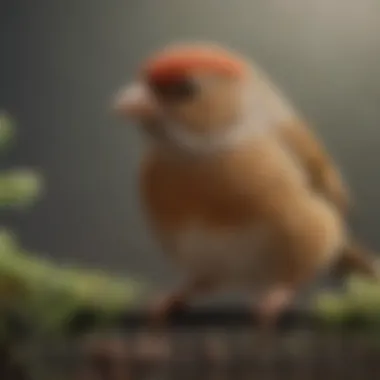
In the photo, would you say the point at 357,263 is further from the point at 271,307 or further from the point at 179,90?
the point at 179,90

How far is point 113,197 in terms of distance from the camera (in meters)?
1.17

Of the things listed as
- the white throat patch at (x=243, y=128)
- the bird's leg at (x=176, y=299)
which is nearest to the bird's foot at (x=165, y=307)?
the bird's leg at (x=176, y=299)

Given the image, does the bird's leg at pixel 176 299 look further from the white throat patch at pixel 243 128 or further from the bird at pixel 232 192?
the white throat patch at pixel 243 128

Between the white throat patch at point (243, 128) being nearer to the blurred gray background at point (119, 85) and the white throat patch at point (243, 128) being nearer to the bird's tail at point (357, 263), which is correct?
the blurred gray background at point (119, 85)

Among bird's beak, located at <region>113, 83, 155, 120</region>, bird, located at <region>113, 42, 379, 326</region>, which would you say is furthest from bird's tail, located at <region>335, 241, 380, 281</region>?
bird's beak, located at <region>113, 83, 155, 120</region>

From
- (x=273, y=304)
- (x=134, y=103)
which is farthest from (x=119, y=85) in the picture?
(x=273, y=304)

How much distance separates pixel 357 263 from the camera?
1.13 meters

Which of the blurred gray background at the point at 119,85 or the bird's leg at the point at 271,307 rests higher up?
the blurred gray background at the point at 119,85

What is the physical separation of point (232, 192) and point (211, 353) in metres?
0.17

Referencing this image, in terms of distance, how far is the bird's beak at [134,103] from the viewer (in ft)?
3.68

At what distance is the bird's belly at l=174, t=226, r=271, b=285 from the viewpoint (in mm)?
1095

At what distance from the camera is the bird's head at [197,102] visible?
1.10m

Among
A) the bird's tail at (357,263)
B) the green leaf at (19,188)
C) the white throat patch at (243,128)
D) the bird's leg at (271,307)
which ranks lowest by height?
the bird's leg at (271,307)

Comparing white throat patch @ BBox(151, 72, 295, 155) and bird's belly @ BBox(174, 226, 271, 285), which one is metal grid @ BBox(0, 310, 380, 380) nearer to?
bird's belly @ BBox(174, 226, 271, 285)
